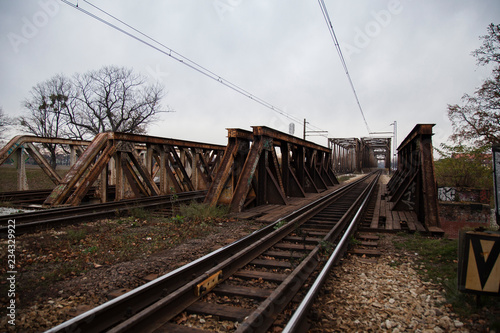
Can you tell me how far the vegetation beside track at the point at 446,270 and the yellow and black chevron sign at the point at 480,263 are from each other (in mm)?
215

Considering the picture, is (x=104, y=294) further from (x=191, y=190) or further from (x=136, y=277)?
(x=191, y=190)

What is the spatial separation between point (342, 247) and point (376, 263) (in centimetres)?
58

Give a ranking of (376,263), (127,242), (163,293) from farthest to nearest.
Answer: (127,242) < (376,263) < (163,293)

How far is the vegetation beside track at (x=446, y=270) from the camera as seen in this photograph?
2889 millimetres

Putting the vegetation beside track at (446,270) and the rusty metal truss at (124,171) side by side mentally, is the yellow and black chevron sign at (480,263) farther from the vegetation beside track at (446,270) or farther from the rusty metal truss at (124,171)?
the rusty metal truss at (124,171)

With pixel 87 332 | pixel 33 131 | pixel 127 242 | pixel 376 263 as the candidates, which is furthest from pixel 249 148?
pixel 33 131

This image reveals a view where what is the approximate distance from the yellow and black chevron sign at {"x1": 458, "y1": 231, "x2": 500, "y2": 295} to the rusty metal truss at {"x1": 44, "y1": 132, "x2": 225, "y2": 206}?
9291mm

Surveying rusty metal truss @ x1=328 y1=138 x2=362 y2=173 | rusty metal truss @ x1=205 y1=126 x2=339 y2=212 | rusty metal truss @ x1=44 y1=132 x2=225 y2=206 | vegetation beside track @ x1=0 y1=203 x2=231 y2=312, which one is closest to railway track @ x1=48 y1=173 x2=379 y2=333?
vegetation beside track @ x1=0 y1=203 x2=231 y2=312

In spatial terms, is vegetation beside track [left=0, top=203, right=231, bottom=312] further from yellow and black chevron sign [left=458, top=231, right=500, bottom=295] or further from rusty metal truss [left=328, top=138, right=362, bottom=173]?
rusty metal truss [left=328, top=138, right=362, bottom=173]

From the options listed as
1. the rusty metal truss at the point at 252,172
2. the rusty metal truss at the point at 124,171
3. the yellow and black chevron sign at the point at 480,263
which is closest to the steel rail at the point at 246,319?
the yellow and black chevron sign at the point at 480,263

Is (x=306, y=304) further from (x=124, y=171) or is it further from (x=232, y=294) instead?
(x=124, y=171)

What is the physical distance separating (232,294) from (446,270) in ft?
9.95

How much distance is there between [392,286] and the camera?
3.60 m

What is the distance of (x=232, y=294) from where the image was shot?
3.23m
